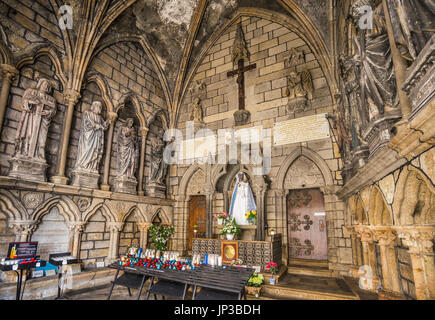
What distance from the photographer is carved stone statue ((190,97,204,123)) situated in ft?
31.4

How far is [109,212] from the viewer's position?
23.7 feet

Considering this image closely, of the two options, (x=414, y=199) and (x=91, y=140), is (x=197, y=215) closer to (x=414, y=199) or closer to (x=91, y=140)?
(x=91, y=140)

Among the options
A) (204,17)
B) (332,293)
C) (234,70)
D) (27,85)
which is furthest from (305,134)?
(27,85)

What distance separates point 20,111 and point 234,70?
6716 mm

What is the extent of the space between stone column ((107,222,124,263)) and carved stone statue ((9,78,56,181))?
7.75 feet

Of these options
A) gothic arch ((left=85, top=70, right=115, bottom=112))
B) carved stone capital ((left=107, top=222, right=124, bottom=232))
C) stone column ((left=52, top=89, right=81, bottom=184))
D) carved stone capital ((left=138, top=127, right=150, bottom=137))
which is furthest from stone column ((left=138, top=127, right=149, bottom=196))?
stone column ((left=52, top=89, right=81, bottom=184))

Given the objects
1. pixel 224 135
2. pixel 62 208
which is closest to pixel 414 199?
pixel 224 135

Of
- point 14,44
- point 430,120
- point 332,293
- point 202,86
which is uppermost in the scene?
point 202,86

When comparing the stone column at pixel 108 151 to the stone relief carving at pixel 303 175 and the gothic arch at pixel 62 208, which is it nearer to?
the gothic arch at pixel 62 208

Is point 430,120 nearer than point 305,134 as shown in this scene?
Yes

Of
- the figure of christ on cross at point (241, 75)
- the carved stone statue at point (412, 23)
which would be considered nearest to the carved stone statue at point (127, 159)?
the figure of christ on cross at point (241, 75)

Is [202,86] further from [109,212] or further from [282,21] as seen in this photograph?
[109,212]

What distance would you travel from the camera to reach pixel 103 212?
7.15 metres

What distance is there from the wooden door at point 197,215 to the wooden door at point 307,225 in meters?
3.10
